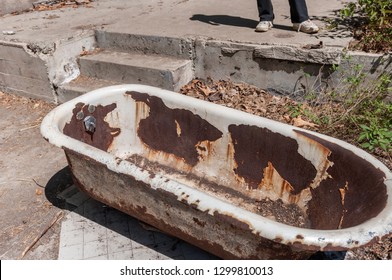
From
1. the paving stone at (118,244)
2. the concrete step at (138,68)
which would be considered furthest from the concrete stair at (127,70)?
the paving stone at (118,244)

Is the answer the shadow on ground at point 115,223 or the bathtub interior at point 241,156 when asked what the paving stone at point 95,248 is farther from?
the bathtub interior at point 241,156

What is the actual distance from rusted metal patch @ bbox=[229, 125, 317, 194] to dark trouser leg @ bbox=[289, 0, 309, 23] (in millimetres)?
1727

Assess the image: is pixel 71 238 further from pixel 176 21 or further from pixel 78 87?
pixel 176 21

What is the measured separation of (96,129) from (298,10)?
7.49 feet

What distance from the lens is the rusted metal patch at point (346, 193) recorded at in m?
1.94

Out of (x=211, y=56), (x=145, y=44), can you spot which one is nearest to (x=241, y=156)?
(x=211, y=56)

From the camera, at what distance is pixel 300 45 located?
3500mm

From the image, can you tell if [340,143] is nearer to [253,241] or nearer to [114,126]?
[253,241]

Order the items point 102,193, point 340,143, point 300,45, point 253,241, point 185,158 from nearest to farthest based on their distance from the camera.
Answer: point 253,241
point 340,143
point 102,193
point 185,158
point 300,45

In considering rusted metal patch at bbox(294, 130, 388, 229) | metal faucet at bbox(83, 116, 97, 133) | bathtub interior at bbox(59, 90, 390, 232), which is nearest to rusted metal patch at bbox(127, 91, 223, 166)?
bathtub interior at bbox(59, 90, 390, 232)

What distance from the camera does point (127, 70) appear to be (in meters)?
4.08

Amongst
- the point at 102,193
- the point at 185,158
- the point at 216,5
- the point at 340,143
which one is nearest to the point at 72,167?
the point at 102,193

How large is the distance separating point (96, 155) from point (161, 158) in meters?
0.98

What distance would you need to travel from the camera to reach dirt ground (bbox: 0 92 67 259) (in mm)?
2682
